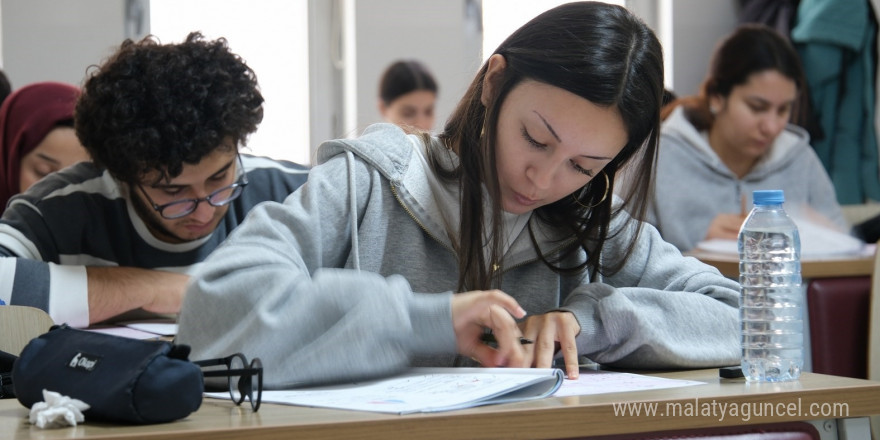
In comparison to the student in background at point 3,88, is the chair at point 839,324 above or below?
below

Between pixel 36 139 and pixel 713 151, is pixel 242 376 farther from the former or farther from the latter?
pixel 713 151

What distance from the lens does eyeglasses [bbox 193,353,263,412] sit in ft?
3.10

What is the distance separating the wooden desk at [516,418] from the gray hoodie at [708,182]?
237cm

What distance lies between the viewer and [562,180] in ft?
4.55

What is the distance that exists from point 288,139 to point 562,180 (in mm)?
3598

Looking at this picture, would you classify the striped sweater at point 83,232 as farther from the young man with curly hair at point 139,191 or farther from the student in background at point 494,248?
the student in background at point 494,248

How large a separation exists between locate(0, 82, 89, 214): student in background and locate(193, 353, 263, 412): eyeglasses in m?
1.94

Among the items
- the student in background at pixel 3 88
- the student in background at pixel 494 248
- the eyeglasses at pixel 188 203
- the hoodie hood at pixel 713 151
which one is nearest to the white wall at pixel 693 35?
the hoodie hood at pixel 713 151

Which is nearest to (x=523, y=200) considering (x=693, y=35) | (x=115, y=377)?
(x=115, y=377)

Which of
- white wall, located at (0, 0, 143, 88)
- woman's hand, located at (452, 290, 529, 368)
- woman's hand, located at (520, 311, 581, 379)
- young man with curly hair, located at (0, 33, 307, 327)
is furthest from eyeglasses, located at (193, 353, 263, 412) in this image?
white wall, located at (0, 0, 143, 88)

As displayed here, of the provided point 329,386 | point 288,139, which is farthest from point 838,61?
point 329,386

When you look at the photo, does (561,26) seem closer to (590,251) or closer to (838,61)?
(590,251)

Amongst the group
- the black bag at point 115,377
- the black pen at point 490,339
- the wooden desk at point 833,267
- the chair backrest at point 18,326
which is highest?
the black bag at point 115,377

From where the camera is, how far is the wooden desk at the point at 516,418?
85cm
